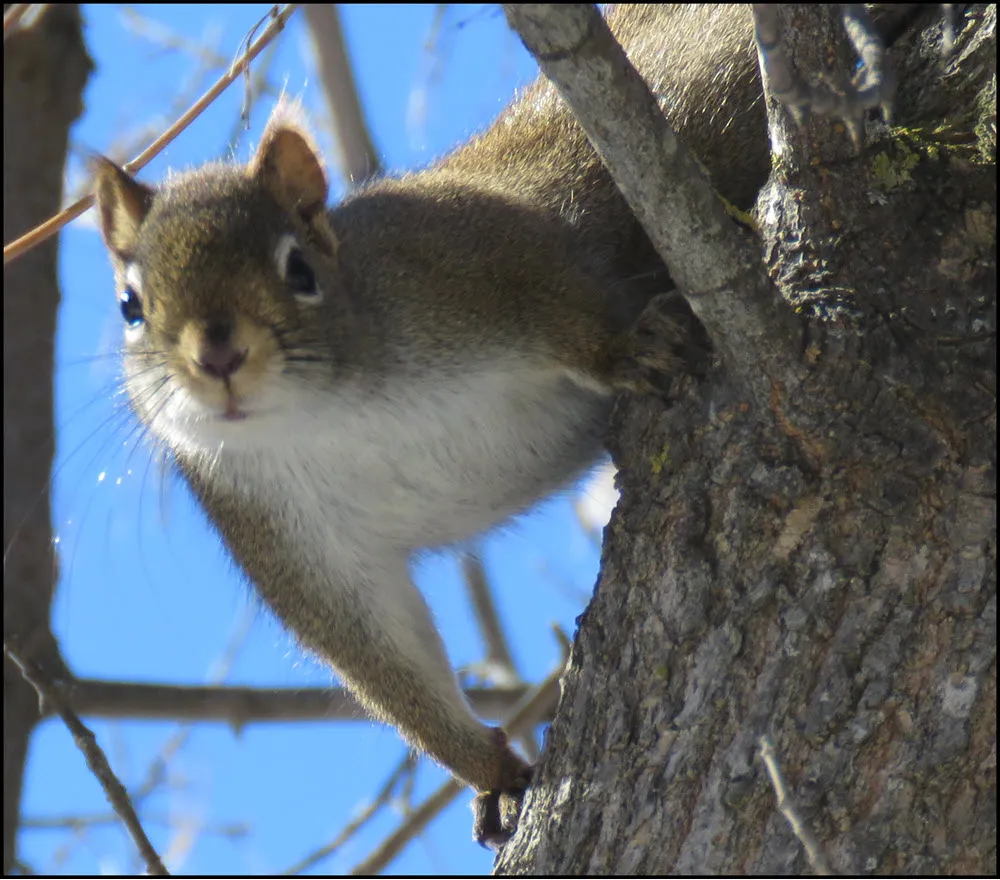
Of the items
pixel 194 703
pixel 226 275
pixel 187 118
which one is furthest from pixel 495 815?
pixel 187 118

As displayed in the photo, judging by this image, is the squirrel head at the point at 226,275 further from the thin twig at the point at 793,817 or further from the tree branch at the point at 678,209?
the thin twig at the point at 793,817

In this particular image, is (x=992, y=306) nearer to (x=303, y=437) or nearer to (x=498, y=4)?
(x=498, y=4)

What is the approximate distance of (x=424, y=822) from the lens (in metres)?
3.62

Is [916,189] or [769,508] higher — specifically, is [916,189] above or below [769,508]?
above

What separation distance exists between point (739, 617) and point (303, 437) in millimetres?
970

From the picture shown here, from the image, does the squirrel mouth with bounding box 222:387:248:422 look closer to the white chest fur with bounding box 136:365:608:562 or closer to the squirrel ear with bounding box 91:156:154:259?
the white chest fur with bounding box 136:365:608:562

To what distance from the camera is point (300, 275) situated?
257 centimetres

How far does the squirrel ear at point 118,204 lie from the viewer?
280 centimetres

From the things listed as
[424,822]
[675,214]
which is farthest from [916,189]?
[424,822]

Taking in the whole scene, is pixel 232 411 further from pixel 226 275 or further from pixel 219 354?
pixel 226 275

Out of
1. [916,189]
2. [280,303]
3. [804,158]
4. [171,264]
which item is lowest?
[916,189]

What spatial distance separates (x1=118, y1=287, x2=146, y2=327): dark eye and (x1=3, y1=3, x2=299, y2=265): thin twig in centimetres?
18

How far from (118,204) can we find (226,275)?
0.52 metres

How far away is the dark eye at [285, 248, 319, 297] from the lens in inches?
100
